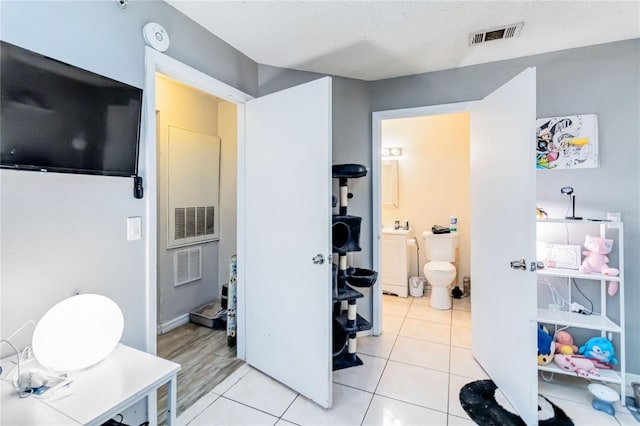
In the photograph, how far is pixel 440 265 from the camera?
3.47 meters

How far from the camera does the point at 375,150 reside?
2.83 meters

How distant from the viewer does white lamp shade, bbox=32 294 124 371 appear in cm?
102

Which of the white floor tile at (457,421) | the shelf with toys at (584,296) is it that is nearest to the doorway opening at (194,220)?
the white floor tile at (457,421)

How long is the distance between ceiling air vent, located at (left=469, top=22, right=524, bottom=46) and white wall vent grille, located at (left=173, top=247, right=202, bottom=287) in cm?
315

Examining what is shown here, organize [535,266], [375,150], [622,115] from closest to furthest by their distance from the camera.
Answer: [535,266]
[622,115]
[375,150]

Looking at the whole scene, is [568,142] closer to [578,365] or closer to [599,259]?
[599,259]

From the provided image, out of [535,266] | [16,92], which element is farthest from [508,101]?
[16,92]

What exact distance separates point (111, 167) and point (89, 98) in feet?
0.98

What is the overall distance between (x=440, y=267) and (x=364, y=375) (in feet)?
5.70

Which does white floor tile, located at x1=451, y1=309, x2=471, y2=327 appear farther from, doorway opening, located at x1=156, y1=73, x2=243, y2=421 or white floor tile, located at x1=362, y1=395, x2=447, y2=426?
doorway opening, located at x1=156, y1=73, x2=243, y2=421

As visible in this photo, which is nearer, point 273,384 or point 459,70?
point 273,384

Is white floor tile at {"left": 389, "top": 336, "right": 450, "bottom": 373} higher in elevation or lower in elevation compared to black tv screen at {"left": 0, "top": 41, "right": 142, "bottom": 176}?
lower

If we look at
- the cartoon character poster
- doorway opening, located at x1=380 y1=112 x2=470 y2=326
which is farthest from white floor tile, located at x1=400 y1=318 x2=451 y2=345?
the cartoon character poster

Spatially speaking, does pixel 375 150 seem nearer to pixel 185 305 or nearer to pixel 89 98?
pixel 89 98
